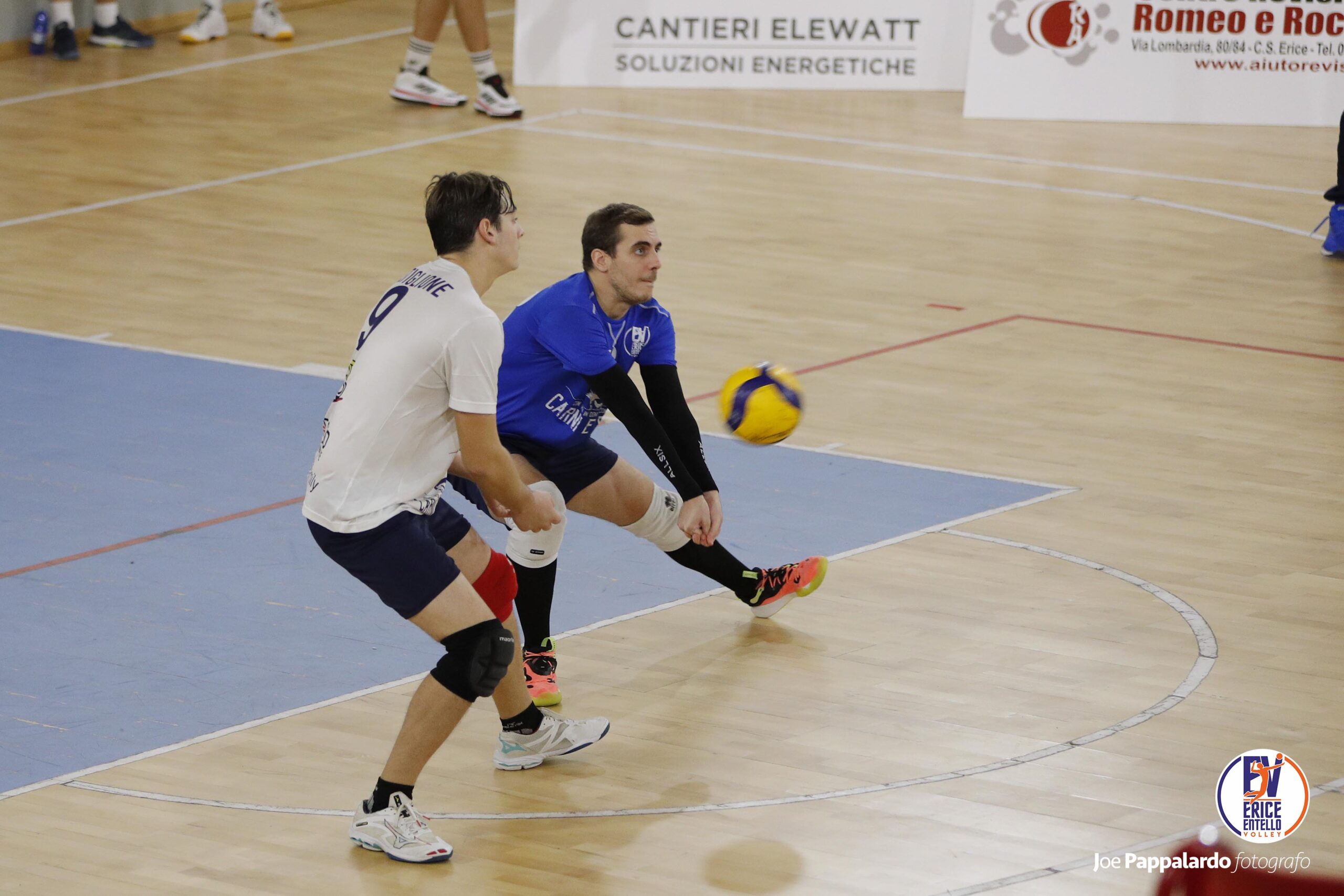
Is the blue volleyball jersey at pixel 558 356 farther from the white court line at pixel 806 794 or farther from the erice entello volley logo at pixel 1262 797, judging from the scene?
the erice entello volley logo at pixel 1262 797

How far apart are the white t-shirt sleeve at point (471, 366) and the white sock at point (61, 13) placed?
1369 cm

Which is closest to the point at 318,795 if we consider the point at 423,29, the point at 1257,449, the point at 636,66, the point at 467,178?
the point at 467,178

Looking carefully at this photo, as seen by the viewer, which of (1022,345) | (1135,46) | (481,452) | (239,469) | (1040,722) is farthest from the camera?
(1135,46)

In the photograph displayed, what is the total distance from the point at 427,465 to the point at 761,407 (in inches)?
72.0

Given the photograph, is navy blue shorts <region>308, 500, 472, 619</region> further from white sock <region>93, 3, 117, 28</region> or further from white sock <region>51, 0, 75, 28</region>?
white sock <region>93, 3, 117, 28</region>

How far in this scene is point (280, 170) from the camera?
1394 cm

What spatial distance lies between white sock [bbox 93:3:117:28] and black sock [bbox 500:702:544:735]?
13802mm

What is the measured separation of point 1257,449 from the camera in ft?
28.3

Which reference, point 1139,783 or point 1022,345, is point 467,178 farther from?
point 1022,345

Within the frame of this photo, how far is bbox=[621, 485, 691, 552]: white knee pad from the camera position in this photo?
21.1 feet

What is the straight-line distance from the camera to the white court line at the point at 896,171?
42.4 feet

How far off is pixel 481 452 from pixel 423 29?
11338mm

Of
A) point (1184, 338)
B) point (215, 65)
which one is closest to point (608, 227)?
point (1184, 338)

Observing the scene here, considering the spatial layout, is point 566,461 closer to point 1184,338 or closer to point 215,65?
point 1184,338
